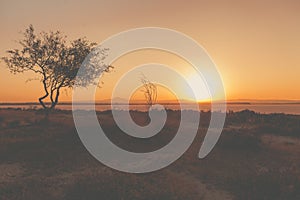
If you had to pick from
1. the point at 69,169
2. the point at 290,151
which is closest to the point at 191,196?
the point at 69,169

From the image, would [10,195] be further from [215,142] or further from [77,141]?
[215,142]

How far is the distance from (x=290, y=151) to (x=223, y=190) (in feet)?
31.1

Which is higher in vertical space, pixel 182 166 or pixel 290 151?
pixel 290 151

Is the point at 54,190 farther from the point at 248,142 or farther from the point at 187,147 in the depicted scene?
the point at 248,142

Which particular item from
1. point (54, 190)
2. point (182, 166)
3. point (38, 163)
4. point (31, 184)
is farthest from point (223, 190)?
point (38, 163)

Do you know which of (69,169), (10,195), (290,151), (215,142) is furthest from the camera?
(215,142)

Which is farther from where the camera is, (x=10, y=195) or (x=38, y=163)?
(x=38, y=163)

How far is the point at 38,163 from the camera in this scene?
60.0 ft

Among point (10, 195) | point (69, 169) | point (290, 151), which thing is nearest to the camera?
point (10, 195)

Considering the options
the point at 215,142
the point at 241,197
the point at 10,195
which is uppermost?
the point at 215,142

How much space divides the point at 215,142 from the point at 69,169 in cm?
1106

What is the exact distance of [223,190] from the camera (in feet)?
48.7

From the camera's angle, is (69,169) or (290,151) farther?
(290,151)

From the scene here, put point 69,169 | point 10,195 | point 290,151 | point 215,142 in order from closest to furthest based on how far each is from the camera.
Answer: point 10,195 < point 69,169 < point 290,151 < point 215,142
